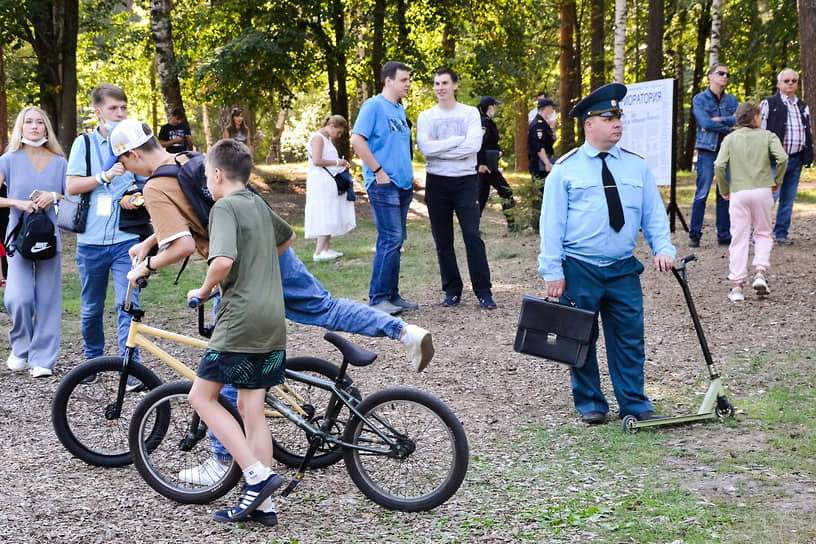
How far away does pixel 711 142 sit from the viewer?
39.7 ft

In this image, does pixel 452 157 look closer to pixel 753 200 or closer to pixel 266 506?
pixel 753 200

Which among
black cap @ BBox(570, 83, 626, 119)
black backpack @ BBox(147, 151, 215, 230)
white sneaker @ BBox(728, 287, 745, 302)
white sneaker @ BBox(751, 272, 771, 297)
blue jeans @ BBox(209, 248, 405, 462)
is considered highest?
black cap @ BBox(570, 83, 626, 119)

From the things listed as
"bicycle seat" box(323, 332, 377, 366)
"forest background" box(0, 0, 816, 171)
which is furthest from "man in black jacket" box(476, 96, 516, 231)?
"bicycle seat" box(323, 332, 377, 366)

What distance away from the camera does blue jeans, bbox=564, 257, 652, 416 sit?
559cm

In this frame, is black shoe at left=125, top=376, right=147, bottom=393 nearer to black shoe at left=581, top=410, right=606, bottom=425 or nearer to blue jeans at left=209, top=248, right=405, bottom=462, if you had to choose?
blue jeans at left=209, top=248, right=405, bottom=462

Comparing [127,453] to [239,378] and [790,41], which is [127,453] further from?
[790,41]

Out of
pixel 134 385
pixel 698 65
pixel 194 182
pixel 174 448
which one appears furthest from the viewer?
pixel 698 65

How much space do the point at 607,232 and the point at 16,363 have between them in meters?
5.06

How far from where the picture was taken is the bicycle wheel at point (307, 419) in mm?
4691

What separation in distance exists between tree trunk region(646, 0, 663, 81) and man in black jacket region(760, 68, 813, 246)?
4327 mm

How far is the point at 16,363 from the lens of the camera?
25.2 ft

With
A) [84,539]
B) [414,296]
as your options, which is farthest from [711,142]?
[84,539]

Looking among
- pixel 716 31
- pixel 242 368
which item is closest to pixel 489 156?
pixel 716 31

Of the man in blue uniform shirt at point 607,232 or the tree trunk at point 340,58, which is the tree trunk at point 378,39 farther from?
the man in blue uniform shirt at point 607,232
